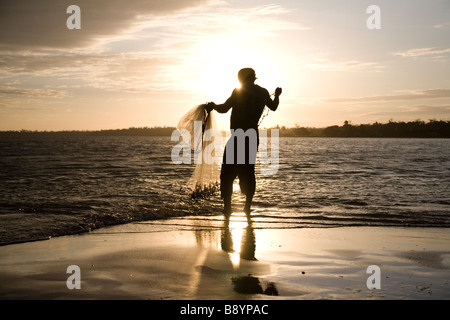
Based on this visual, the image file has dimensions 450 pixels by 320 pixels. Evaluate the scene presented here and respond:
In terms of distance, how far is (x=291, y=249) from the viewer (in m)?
5.44

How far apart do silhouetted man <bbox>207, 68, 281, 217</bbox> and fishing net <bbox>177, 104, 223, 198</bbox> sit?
0.87 meters

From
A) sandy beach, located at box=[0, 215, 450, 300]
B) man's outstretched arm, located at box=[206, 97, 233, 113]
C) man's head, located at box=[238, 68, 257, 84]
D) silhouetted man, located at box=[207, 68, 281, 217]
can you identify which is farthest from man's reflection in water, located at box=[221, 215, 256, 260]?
man's head, located at box=[238, 68, 257, 84]

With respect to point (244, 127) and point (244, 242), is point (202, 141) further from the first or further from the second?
point (244, 242)

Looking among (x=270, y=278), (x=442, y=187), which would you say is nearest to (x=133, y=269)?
(x=270, y=278)

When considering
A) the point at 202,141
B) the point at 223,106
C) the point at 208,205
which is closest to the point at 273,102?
the point at 223,106

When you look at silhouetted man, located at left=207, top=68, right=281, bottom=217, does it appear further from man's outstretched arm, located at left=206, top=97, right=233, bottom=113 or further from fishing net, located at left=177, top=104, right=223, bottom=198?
fishing net, located at left=177, top=104, right=223, bottom=198

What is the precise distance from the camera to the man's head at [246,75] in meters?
7.82

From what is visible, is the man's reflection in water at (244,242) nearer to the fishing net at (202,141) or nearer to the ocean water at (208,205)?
the ocean water at (208,205)

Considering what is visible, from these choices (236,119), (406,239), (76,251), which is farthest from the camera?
(236,119)

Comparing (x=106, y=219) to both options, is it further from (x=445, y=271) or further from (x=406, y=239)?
(x=445, y=271)

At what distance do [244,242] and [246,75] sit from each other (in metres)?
3.17

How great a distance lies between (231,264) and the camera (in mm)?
4734

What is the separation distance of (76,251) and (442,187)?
11.2m

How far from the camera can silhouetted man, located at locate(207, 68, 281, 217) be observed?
7.80m
